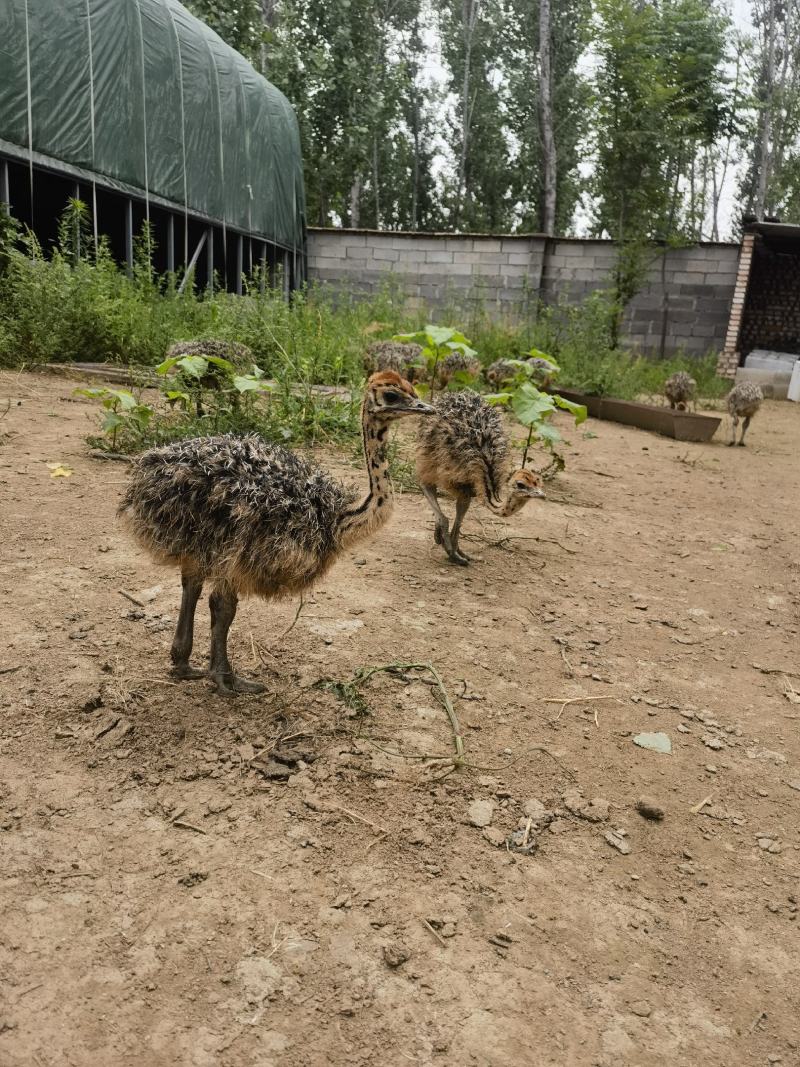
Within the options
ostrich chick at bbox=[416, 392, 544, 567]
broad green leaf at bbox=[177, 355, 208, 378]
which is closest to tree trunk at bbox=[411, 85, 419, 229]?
broad green leaf at bbox=[177, 355, 208, 378]

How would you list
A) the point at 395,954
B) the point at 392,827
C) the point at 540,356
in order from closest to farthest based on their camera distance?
1. the point at 395,954
2. the point at 392,827
3. the point at 540,356

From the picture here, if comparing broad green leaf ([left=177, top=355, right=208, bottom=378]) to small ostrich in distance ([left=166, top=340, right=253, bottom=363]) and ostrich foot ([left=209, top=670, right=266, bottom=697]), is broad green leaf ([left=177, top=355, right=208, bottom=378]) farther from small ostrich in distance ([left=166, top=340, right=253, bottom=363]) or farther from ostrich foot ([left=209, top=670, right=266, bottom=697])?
ostrich foot ([left=209, top=670, right=266, bottom=697])

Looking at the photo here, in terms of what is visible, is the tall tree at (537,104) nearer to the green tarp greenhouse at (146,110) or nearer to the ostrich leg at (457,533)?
the green tarp greenhouse at (146,110)

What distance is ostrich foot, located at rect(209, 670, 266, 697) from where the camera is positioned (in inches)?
148

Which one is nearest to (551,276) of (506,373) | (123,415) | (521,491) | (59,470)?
(506,373)

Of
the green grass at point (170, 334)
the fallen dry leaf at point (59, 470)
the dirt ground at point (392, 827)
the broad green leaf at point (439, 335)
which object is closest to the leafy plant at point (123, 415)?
the green grass at point (170, 334)

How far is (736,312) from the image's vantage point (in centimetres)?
1959

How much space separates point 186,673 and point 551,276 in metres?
18.1

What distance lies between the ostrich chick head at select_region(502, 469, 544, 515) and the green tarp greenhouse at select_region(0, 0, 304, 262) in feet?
33.0

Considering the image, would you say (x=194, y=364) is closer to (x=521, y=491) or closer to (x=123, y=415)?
(x=123, y=415)

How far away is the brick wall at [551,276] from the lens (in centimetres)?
1967

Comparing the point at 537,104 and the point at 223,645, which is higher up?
the point at 537,104

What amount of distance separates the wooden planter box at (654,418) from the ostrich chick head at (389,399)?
905 centimetres

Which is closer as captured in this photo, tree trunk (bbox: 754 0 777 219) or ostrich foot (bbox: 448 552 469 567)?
ostrich foot (bbox: 448 552 469 567)
